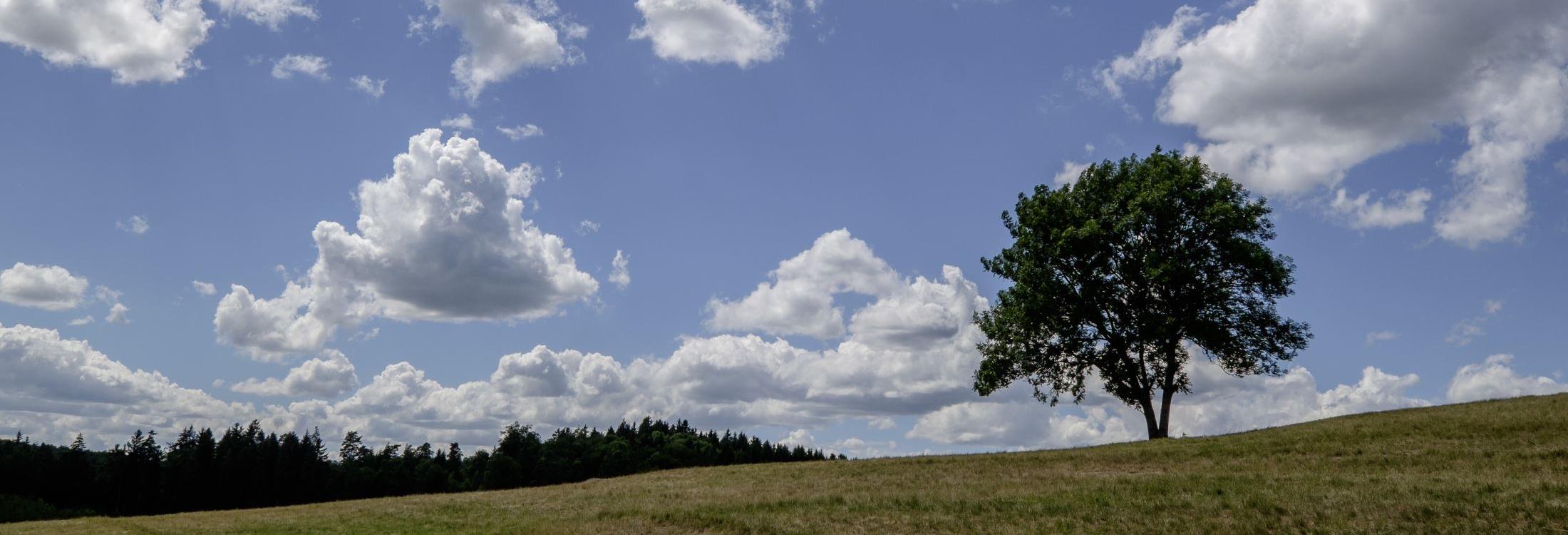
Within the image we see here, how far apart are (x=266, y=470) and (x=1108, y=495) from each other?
126687mm

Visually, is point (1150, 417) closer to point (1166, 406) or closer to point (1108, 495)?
point (1166, 406)

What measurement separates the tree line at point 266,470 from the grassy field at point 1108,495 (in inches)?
2572

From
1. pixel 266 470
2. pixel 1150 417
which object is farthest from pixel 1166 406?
pixel 266 470

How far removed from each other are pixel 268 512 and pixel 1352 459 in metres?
40.1

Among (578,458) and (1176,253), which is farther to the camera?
(578,458)

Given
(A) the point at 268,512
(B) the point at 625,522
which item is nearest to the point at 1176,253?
(B) the point at 625,522

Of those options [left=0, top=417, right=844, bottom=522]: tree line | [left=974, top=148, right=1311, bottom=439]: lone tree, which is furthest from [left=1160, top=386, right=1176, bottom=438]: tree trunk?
[left=0, top=417, right=844, bottom=522]: tree line

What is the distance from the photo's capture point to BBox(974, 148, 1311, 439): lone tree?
42.9m

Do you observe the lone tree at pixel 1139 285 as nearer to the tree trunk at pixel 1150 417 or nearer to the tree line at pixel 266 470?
the tree trunk at pixel 1150 417

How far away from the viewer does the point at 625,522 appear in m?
26.0

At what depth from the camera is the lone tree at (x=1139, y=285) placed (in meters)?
42.9

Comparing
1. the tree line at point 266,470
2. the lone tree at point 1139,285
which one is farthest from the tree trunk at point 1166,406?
the tree line at point 266,470

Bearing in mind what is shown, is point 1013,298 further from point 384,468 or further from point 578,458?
point 384,468

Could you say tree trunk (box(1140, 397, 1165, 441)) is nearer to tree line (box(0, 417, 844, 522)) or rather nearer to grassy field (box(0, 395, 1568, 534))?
grassy field (box(0, 395, 1568, 534))
